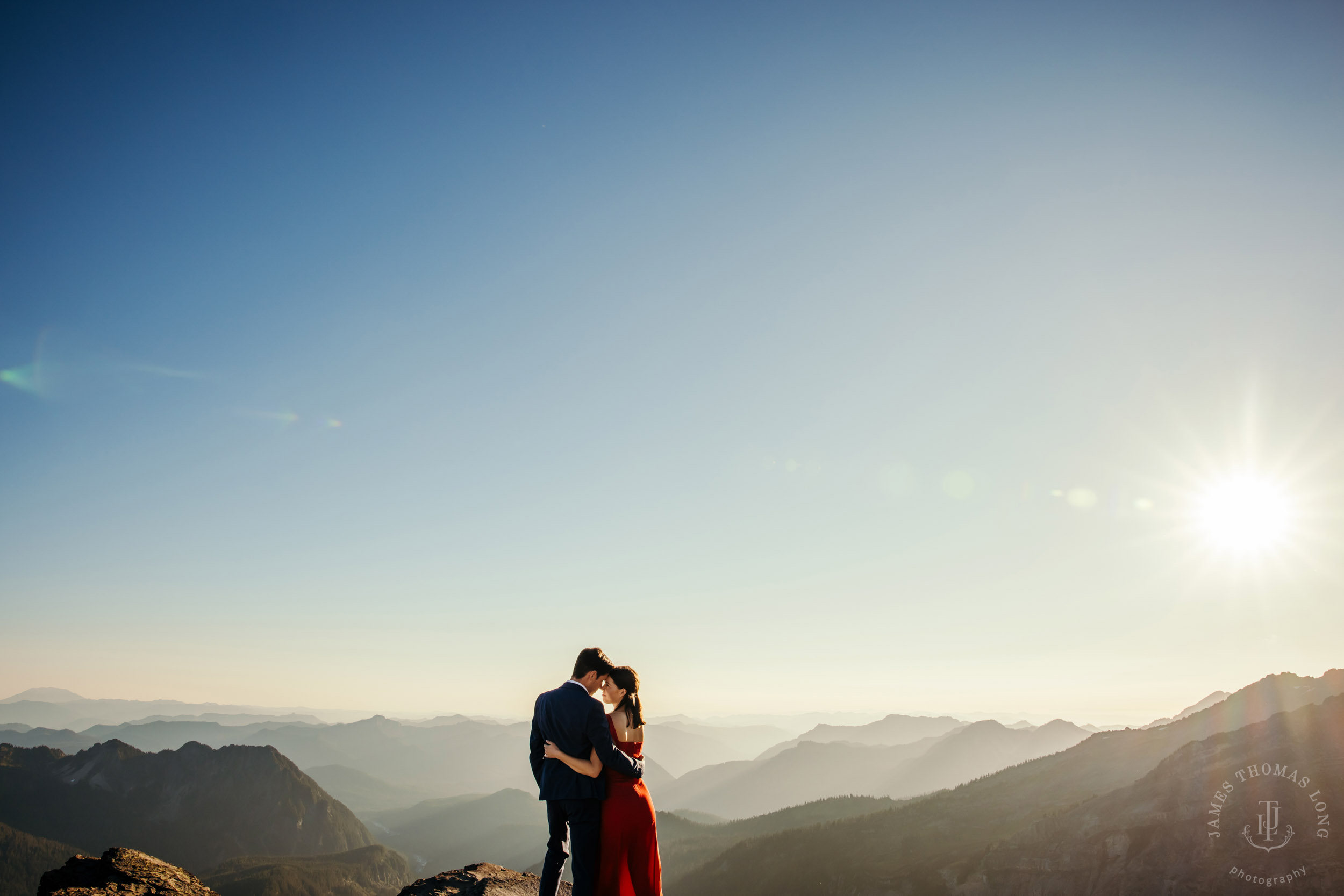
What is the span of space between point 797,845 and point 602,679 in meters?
110

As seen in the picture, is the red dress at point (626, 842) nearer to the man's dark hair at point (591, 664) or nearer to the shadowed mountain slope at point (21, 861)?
the man's dark hair at point (591, 664)

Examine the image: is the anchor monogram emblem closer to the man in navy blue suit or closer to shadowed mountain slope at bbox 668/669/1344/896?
shadowed mountain slope at bbox 668/669/1344/896

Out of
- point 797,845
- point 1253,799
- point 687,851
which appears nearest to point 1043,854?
point 1253,799

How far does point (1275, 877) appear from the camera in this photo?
3403cm

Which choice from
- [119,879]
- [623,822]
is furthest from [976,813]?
[119,879]

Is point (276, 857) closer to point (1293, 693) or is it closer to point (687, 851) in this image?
point (687, 851)

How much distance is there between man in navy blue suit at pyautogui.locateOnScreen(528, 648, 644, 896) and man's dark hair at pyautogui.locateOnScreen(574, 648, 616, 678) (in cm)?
2

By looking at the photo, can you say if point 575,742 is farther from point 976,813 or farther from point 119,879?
point 976,813

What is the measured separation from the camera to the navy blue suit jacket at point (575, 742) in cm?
700

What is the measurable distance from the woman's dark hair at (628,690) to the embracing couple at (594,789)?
0.5 inches

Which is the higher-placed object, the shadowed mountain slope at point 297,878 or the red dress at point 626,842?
the red dress at point 626,842

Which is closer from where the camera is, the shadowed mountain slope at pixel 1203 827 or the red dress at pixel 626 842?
the red dress at pixel 626 842

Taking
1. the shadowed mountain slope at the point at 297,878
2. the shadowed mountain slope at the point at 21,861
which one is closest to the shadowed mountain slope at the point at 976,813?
the shadowed mountain slope at the point at 297,878

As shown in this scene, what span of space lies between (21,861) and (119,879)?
301042mm
